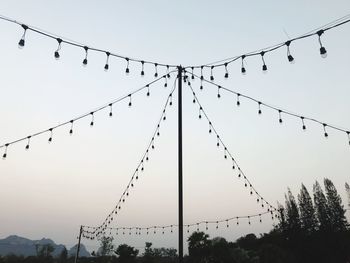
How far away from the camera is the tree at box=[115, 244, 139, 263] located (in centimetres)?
4341

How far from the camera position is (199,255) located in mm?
40344

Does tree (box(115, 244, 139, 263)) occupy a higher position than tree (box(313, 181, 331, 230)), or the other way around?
tree (box(313, 181, 331, 230))

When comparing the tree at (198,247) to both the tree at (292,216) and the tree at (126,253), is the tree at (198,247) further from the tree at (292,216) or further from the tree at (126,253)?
the tree at (292,216)

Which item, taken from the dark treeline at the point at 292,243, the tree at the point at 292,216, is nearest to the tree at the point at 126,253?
the dark treeline at the point at 292,243

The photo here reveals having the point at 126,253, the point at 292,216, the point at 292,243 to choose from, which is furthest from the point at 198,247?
the point at 292,216

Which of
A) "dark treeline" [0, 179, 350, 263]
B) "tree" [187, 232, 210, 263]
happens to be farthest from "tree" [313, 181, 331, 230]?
"tree" [187, 232, 210, 263]

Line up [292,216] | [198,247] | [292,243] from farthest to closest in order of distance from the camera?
1. [292,216]
2. [292,243]
3. [198,247]

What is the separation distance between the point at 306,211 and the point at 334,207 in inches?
A: 247

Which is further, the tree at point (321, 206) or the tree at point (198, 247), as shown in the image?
the tree at point (321, 206)

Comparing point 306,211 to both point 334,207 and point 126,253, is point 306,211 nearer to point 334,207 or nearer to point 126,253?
point 334,207

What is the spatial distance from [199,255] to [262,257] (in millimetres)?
7014

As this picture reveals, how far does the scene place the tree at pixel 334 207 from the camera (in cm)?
7107

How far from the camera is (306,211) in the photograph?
264ft

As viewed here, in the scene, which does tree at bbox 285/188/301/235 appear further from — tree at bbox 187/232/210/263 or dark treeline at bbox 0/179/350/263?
tree at bbox 187/232/210/263
